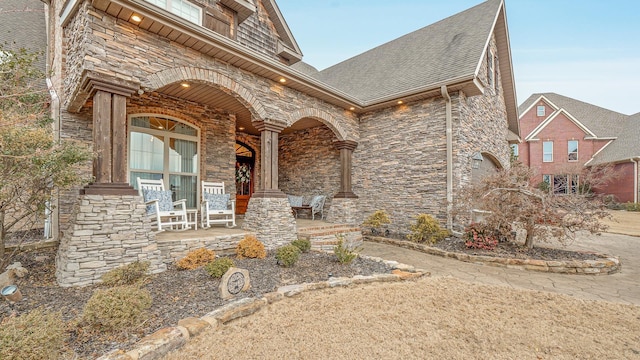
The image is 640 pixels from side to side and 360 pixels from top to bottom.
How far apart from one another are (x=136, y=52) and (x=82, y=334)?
3793mm

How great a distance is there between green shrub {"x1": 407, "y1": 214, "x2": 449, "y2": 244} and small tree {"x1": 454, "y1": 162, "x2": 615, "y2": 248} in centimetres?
63

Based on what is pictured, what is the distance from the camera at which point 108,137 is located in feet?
12.7

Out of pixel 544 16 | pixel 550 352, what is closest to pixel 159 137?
pixel 550 352

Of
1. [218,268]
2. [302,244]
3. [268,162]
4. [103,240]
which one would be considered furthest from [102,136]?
[302,244]

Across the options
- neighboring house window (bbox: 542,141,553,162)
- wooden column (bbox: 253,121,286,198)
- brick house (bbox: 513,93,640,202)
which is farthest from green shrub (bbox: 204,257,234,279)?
neighboring house window (bbox: 542,141,553,162)

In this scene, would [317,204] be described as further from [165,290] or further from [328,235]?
[165,290]

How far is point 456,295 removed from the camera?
3508mm

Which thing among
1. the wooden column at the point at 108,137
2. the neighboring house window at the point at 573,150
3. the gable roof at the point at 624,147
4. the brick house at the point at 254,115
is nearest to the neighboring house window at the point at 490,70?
the brick house at the point at 254,115

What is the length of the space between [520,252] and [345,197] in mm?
4211

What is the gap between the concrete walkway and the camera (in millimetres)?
3768

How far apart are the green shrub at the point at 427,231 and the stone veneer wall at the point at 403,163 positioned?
1.60 feet

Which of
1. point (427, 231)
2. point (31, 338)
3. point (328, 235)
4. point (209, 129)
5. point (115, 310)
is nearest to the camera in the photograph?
point (31, 338)

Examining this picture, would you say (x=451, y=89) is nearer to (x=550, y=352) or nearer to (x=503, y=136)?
(x=503, y=136)

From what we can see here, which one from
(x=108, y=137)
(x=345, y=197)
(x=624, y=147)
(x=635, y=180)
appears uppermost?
(x=624, y=147)
